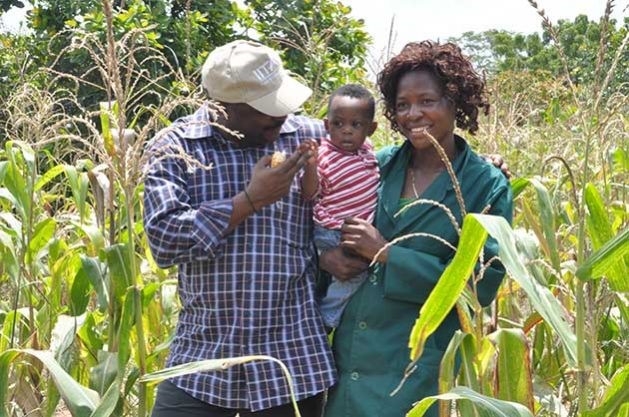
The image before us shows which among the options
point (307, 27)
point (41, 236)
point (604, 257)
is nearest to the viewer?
point (604, 257)

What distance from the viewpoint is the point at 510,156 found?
4328 millimetres

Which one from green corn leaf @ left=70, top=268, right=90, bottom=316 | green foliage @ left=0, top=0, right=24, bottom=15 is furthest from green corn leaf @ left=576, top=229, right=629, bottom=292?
green foliage @ left=0, top=0, right=24, bottom=15

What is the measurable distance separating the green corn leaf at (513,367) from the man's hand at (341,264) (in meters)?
0.35

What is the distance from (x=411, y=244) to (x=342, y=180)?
20cm

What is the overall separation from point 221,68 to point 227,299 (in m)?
0.49

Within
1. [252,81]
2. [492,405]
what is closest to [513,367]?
[492,405]

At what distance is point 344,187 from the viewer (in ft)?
6.87

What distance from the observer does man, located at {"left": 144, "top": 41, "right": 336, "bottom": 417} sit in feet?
6.52

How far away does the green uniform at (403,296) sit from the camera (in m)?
1.98

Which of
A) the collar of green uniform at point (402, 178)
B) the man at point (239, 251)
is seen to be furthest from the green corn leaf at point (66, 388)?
the collar of green uniform at point (402, 178)

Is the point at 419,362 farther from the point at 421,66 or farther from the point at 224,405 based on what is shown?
the point at 421,66

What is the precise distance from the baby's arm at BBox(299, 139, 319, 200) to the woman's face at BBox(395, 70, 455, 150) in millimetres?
205

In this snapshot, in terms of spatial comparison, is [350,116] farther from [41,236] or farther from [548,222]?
[41,236]

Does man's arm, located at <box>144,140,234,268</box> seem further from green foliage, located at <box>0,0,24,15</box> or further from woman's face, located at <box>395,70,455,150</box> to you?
green foliage, located at <box>0,0,24,15</box>
